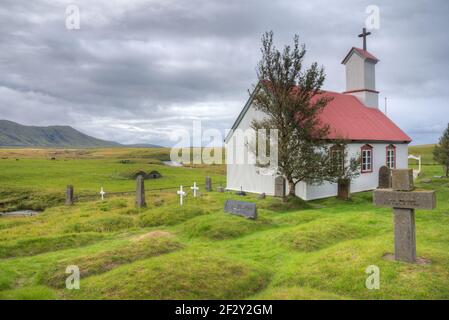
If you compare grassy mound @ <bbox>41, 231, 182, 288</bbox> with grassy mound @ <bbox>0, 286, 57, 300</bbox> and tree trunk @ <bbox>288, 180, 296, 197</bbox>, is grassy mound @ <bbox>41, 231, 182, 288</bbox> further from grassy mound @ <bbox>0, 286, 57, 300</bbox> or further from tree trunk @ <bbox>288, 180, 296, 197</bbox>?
tree trunk @ <bbox>288, 180, 296, 197</bbox>

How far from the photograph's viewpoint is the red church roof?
27642 millimetres

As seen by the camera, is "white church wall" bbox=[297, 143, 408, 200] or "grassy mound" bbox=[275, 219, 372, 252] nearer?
"grassy mound" bbox=[275, 219, 372, 252]

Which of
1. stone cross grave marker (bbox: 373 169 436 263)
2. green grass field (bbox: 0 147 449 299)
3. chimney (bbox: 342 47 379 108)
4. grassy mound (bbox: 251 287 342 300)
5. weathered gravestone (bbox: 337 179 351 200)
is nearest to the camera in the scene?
grassy mound (bbox: 251 287 342 300)

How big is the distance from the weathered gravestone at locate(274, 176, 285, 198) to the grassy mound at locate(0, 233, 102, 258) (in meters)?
13.3

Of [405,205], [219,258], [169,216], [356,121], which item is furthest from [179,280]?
[356,121]

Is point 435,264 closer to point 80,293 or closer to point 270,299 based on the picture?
point 270,299

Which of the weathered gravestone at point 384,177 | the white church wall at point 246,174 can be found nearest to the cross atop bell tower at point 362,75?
the weathered gravestone at point 384,177

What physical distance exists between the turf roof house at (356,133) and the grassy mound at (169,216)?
841 cm

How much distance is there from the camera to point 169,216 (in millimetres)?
17953

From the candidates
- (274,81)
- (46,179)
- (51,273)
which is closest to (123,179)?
(46,179)

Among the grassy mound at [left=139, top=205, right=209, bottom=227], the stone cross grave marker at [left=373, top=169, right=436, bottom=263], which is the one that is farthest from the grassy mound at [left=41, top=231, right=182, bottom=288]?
the stone cross grave marker at [left=373, top=169, right=436, bottom=263]

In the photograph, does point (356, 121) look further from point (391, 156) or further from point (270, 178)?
point (270, 178)

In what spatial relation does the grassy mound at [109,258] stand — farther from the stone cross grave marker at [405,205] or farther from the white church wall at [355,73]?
the white church wall at [355,73]

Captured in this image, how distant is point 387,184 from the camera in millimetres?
28859
